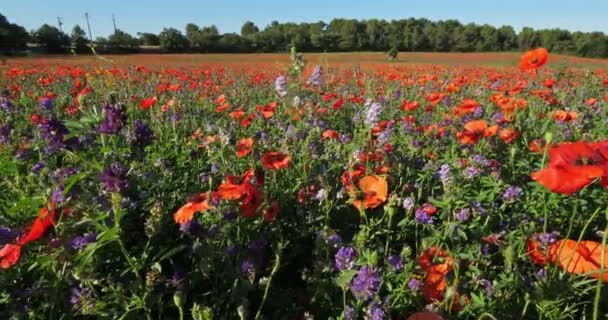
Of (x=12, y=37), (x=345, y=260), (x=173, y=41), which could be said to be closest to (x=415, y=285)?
(x=345, y=260)

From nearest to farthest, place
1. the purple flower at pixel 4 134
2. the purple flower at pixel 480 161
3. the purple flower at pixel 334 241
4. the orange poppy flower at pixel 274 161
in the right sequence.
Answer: the purple flower at pixel 334 241 → the orange poppy flower at pixel 274 161 → the purple flower at pixel 480 161 → the purple flower at pixel 4 134

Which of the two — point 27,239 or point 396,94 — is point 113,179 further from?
point 396,94

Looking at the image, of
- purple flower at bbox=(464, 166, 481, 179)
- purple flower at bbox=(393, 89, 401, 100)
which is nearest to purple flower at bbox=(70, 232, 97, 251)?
purple flower at bbox=(464, 166, 481, 179)

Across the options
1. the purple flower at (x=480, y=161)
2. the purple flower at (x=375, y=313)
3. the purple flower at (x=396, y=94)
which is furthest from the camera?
the purple flower at (x=396, y=94)

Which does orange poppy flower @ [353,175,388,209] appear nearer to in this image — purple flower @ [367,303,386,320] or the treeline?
purple flower @ [367,303,386,320]

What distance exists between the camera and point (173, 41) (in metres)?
38.8

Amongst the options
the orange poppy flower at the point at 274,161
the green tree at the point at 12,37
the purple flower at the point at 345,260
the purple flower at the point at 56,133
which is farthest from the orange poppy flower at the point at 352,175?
the green tree at the point at 12,37

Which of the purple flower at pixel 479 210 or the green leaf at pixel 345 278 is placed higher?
the green leaf at pixel 345 278

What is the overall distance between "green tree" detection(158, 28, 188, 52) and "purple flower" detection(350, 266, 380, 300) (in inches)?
1539

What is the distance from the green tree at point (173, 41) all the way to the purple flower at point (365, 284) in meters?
39.1

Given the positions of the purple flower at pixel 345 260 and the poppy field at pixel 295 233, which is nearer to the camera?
the poppy field at pixel 295 233

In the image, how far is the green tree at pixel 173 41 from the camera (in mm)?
38344

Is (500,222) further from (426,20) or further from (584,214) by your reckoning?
(426,20)

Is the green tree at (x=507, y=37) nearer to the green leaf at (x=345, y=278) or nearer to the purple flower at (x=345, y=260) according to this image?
the purple flower at (x=345, y=260)
